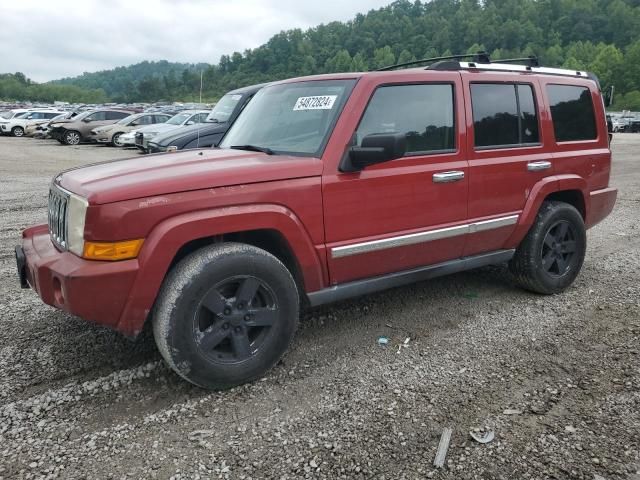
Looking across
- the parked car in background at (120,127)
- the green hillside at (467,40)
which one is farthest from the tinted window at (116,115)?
the green hillside at (467,40)

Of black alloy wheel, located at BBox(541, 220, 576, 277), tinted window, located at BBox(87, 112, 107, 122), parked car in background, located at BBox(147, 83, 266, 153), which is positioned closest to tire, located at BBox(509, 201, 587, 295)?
black alloy wheel, located at BBox(541, 220, 576, 277)

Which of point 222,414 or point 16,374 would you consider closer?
point 222,414

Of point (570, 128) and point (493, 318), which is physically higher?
point (570, 128)

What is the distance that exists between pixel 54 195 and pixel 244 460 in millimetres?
1999

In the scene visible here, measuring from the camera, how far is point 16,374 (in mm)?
3174

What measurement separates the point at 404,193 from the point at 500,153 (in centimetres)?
104

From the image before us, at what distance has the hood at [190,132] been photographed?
10.9 m

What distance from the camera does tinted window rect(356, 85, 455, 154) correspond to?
11.5ft

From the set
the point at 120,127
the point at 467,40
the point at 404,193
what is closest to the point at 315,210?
the point at 404,193

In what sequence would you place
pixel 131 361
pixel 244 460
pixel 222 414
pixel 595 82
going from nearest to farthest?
pixel 244 460
pixel 222 414
pixel 131 361
pixel 595 82

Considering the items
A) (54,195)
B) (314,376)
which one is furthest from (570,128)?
(54,195)

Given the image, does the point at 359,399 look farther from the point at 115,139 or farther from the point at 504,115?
the point at 115,139

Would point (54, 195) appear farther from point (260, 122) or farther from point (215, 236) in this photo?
point (260, 122)

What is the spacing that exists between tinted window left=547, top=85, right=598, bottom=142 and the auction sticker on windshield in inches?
83.1
